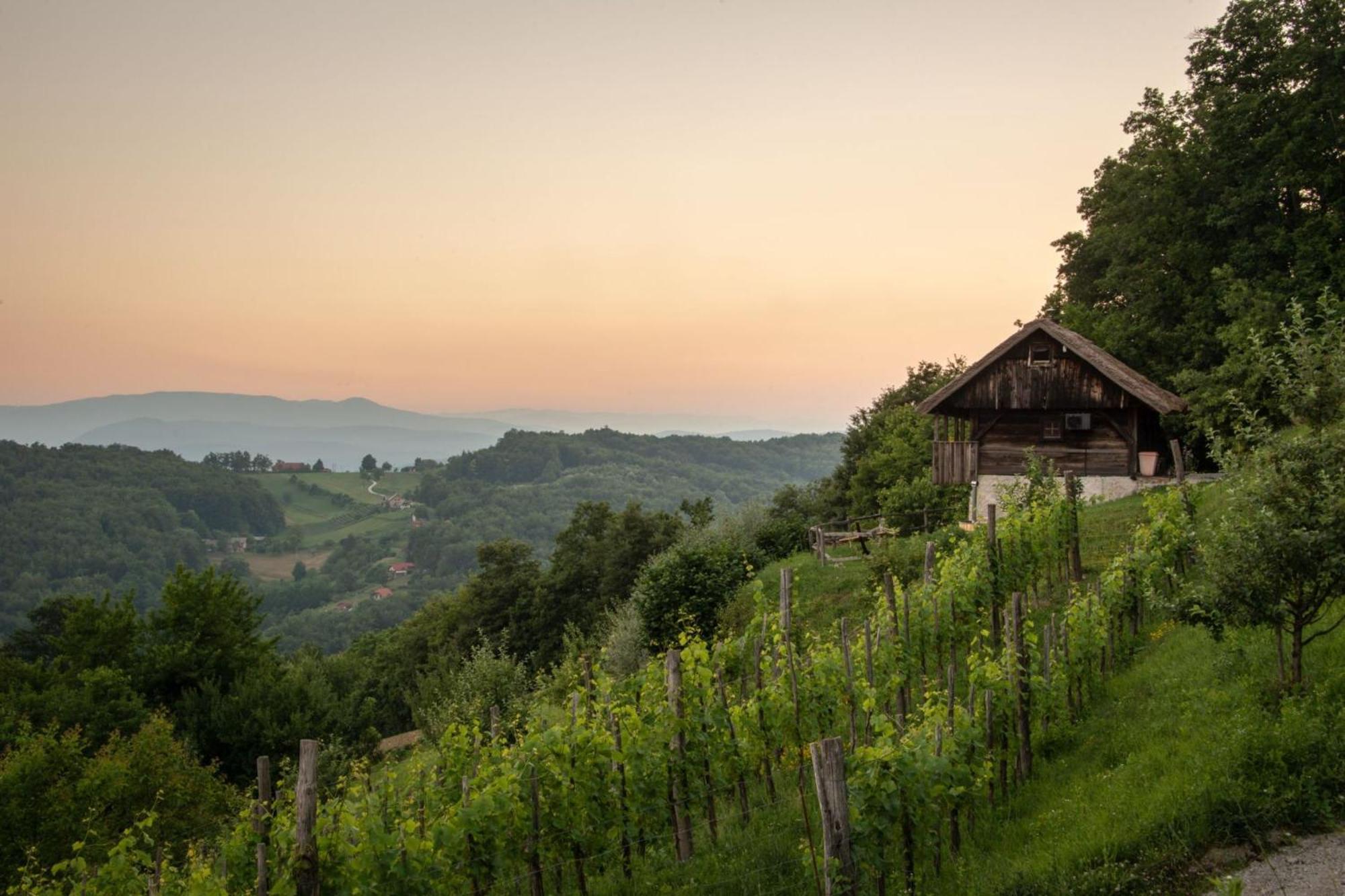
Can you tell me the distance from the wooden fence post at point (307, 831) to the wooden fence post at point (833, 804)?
3.67 metres

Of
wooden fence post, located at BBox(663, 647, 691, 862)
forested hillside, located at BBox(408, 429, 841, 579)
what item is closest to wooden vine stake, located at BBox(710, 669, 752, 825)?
wooden fence post, located at BBox(663, 647, 691, 862)

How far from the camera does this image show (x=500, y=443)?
17650 cm

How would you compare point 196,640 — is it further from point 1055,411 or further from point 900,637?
point 1055,411

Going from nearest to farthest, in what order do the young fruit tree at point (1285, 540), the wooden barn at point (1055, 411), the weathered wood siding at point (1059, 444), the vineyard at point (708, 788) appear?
the vineyard at point (708, 788), the young fruit tree at point (1285, 540), the wooden barn at point (1055, 411), the weathered wood siding at point (1059, 444)

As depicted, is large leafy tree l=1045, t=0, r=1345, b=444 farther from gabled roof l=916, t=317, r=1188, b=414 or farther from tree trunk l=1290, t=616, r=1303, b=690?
tree trunk l=1290, t=616, r=1303, b=690

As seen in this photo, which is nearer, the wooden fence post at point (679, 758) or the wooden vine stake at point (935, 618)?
the wooden fence post at point (679, 758)

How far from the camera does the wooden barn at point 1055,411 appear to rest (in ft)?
87.1

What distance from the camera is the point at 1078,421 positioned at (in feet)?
91.2

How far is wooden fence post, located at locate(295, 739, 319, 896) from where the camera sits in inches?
230

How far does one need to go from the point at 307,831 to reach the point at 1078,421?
2779 cm

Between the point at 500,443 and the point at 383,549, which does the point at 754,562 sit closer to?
the point at 383,549

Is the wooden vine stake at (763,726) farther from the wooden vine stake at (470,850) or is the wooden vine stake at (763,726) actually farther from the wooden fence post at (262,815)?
the wooden fence post at (262,815)

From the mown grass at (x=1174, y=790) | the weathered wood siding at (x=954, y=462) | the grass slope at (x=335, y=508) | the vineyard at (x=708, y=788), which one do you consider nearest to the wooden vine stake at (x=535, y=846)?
the vineyard at (x=708, y=788)

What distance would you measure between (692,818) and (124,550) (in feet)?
439
